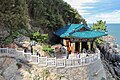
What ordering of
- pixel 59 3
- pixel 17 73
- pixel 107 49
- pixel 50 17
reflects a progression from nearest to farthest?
pixel 17 73 → pixel 50 17 → pixel 59 3 → pixel 107 49

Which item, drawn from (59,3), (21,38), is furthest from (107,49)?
(21,38)

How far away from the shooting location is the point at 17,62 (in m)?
23.6

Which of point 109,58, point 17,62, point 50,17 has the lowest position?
point 109,58

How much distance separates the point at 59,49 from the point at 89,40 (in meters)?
3.78

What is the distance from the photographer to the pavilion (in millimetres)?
31106

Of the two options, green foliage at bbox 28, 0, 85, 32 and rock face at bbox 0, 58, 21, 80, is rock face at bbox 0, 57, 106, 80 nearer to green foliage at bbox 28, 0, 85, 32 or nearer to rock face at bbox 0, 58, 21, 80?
rock face at bbox 0, 58, 21, 80

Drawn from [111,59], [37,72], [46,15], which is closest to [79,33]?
[46,15]

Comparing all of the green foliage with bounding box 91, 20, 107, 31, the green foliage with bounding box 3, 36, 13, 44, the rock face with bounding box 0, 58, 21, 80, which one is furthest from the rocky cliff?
the green foliage with bounding box 91, 20, 107, 31

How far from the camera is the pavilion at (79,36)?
3111 centimetres

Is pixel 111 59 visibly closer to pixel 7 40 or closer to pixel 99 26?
pixel 99 26

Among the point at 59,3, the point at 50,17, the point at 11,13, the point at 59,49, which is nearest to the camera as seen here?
the point at 11,13

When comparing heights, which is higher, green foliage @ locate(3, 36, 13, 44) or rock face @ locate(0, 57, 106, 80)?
green foliage @ locate(3, 36, 13, 44)

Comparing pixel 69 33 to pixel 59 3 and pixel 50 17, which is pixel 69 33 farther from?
pixel 59 3

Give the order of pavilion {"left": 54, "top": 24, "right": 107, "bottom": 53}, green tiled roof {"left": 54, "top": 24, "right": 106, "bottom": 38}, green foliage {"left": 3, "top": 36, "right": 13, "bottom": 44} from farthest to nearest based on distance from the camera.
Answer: pavilion {"left": 54, "top": 24, "right": 107, "bottom": 53}, green tiled roof {"left": 54, "top": 24, "right": 106, "bottom": 38}, green foliage {"left": 3, "top": 36, "right": 13, "bottom": 44}
